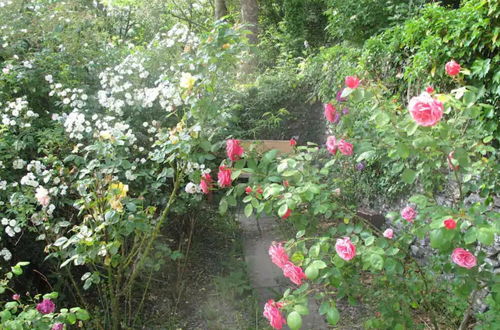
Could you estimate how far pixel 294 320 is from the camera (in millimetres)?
1447

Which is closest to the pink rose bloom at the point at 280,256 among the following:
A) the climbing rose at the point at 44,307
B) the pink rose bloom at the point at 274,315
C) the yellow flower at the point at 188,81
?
the pink rose bloom at the point at 274,315

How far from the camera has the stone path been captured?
113 inches

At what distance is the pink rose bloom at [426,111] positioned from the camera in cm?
136

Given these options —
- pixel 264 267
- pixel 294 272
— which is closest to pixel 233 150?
pixel 294 272

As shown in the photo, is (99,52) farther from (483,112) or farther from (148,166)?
(483,112)

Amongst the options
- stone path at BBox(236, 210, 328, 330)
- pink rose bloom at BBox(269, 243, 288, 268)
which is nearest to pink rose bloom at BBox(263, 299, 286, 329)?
pink rose bloom at BBox(269, 243, 288, 268)

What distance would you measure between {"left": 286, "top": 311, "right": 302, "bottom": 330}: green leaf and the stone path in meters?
1.39

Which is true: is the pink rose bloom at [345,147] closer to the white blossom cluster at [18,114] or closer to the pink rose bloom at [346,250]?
the pink rose bloom at [346,250]

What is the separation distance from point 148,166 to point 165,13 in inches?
358

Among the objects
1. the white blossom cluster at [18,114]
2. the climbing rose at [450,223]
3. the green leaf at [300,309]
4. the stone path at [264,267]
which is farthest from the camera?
the stone path at [264,267]

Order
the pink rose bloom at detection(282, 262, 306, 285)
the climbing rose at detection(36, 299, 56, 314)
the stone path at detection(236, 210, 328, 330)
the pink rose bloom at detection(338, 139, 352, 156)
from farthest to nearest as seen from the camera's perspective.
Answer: the stone path at detection(236, 210, 328, 330), the climbing rose at detection(36, 299, 56, 314), the pink rose bloom at detection(338, 139, 352, 156), the pink rose bloom at detection(282, 262, 306, 285)

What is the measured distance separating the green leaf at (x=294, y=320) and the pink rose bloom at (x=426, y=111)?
758 millimetres

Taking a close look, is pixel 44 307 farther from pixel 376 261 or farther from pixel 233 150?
pixel 376 261

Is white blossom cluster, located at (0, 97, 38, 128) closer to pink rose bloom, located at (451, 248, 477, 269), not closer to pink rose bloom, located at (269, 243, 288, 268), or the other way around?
pink rose bloom, located at (269, 243, 288, 268)
